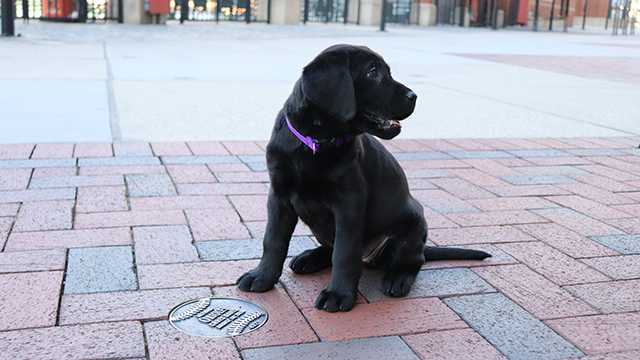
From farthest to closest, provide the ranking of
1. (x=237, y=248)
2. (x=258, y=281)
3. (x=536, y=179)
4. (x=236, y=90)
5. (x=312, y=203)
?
(x=236, y=90) → (x=536, y=179) → (x=237, y=248) → (x=258, y=281) → (x=312, y=203)

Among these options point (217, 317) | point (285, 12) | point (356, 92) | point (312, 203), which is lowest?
point (217, 317)

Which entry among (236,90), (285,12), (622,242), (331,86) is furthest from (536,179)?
(285,12)

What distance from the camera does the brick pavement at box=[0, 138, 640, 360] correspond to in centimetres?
256

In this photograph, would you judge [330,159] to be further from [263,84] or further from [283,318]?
[263,84]

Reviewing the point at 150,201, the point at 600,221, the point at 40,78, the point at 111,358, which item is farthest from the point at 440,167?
the point at 40,78

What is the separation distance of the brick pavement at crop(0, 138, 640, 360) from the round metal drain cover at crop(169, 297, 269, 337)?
0.05m

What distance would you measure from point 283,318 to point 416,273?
2.06 feet

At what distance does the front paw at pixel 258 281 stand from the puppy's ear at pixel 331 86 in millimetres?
728

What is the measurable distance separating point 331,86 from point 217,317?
88 cm

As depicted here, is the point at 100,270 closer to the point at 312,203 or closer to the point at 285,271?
the point at 285,271

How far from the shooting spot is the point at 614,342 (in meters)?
2.62

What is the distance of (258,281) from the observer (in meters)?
2.94

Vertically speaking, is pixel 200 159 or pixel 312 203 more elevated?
pixel 312 203

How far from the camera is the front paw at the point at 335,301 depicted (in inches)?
110
